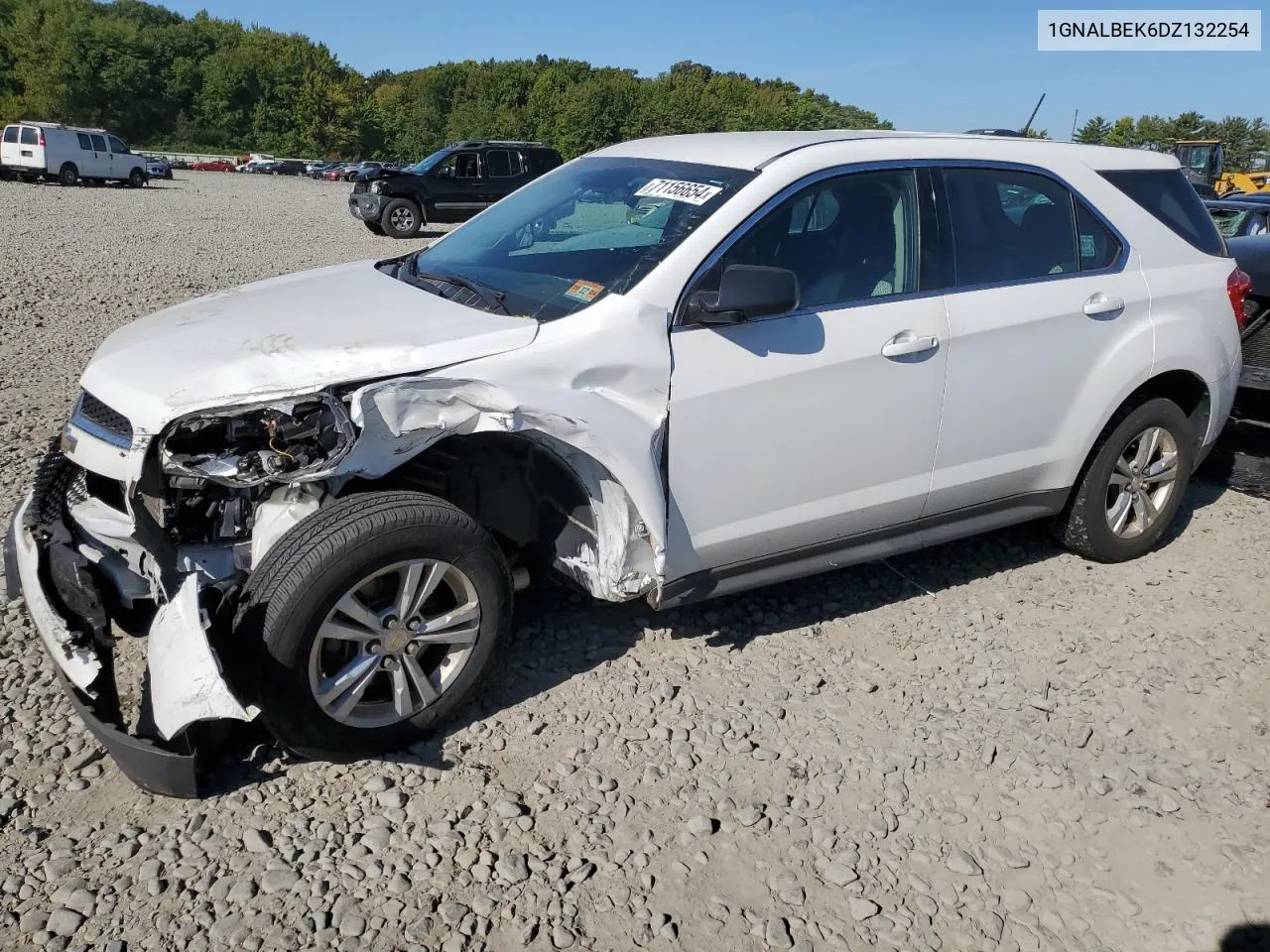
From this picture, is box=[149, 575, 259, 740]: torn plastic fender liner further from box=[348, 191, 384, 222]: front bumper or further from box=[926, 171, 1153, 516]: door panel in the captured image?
box=[348, 191, 384, 222]: front bumper

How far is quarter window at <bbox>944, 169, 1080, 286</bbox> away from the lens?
394cm

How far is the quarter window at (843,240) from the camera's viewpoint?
3543 mm

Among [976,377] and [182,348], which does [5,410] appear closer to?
[182,348]

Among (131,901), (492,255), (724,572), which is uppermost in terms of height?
(492,255)

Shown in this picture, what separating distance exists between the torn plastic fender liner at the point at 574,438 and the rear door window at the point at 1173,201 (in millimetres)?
2674

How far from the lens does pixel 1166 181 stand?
4.63 meters

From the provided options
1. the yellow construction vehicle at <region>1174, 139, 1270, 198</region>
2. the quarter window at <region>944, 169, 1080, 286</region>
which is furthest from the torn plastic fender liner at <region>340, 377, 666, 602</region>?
the yellow construction vehicle at <region>1174, 139, 1270, 198</region>

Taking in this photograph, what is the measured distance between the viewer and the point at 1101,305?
421 cm

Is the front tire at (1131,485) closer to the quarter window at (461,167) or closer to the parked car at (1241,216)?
the parked car at (1241,216)

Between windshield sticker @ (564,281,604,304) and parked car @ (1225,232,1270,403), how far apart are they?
12.9ft

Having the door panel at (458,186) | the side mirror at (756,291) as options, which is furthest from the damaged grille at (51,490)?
the door panel at (458,186)

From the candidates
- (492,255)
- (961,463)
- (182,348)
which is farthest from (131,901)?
(961,463)

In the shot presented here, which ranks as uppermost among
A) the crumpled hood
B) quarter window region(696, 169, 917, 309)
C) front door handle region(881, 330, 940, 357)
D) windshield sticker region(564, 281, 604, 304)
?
quarter window region(696, 169, 917, 309)

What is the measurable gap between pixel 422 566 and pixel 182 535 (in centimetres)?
80
